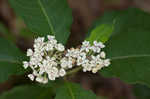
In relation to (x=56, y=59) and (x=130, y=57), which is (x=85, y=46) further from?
(x=130, y=57)

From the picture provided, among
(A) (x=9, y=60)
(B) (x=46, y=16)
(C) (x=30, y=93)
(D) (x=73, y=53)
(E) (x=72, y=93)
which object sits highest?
(B) (x=46, y=16)

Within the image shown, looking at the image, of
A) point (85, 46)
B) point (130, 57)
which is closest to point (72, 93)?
point (85, 46)

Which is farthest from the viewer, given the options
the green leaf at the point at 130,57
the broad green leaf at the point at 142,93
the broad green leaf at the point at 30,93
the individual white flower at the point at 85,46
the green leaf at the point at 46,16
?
the broad green leaf at the point at 142,93

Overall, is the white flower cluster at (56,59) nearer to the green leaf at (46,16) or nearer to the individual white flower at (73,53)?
the individual white flower at (73,53)

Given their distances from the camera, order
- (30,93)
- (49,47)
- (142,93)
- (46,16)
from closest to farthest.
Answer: (49,47) < (46,16) < (30,93) < (142,93)

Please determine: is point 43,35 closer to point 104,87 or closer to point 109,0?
point 104,87

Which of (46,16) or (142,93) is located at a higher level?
(46,16)

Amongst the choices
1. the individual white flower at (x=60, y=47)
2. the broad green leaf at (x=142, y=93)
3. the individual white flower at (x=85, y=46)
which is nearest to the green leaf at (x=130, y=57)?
the individual white flower at (x=85, y=46)
